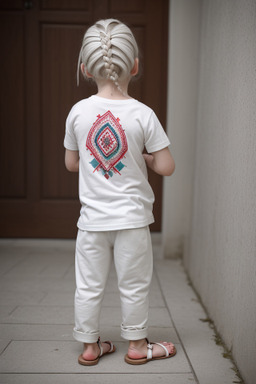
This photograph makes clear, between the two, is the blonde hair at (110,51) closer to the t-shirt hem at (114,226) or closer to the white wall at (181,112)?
the t-shirt hem at (114,226)

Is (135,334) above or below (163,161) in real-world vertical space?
below

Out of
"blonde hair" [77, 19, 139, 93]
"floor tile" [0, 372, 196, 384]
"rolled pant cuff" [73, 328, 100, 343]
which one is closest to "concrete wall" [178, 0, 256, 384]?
"floor tile" [0, 372, 196, 384]

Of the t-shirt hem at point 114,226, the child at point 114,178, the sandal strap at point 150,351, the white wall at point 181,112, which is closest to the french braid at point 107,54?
the child at point 114,178

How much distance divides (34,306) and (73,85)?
2.00m

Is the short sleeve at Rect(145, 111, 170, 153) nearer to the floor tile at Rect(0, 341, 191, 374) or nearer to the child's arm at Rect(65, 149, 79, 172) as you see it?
the child's arm at Rect(65, 149, 79, 172)

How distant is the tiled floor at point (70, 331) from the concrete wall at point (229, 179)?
13 cm

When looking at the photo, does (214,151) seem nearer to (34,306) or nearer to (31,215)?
(34,306)

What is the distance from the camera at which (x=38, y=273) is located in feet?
11.1

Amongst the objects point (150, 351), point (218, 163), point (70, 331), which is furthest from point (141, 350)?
point (218, 163)

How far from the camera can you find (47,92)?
3975mm

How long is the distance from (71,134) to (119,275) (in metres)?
0.64

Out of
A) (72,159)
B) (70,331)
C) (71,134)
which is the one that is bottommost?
(70,331)

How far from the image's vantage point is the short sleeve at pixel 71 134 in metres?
1.96

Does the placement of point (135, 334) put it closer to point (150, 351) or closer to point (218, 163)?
point (150, 351)
